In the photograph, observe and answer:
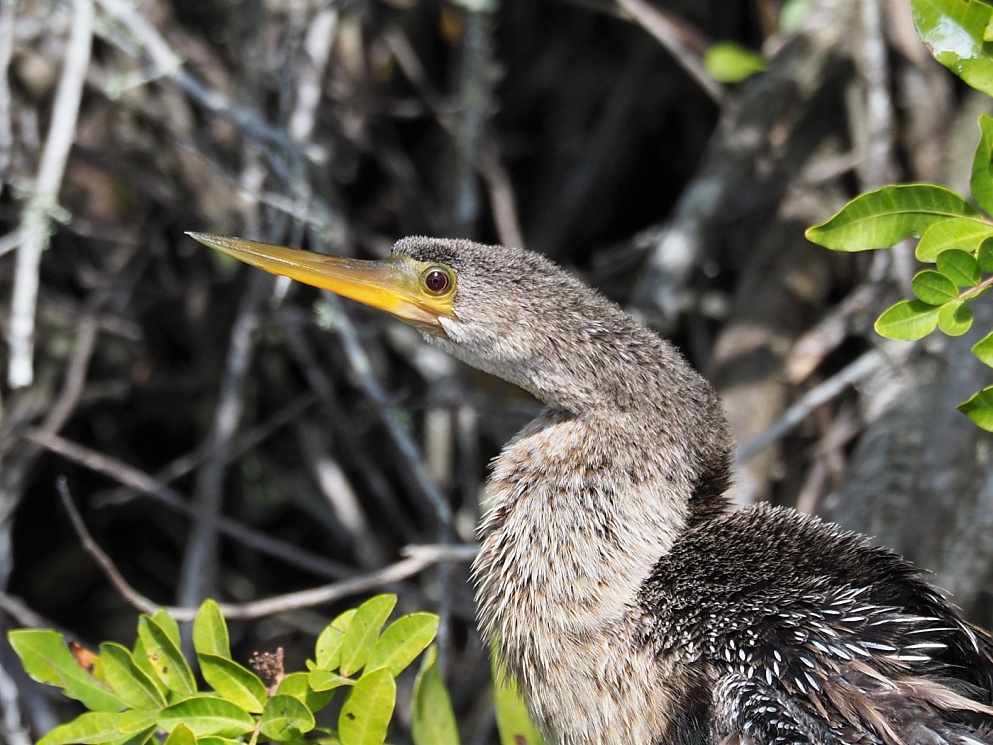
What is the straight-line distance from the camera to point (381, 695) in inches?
52.3

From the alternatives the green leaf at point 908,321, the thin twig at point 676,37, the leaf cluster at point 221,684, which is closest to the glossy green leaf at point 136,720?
the leaf cluster at point 221,684

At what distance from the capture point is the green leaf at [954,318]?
125 centimetres

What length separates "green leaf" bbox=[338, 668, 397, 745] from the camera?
1.33 metres

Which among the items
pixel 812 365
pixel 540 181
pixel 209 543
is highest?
pixel 540 181

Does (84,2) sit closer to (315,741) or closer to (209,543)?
(209,543)

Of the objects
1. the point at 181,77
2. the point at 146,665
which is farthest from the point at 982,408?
the point at 181,77

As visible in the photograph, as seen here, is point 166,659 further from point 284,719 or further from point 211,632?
point 284,719

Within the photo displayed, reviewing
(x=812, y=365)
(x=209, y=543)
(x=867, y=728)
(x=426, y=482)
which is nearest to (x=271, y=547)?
(x=209, y=543)

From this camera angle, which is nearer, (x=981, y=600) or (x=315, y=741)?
(x=315, y=741)

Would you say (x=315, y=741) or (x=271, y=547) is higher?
(x=271, y=547)

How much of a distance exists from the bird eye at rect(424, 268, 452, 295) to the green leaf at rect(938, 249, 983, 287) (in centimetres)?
71

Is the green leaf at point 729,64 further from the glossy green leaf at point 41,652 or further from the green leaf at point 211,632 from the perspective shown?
the glossy green leaf at point 41,652

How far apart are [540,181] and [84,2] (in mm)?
1583

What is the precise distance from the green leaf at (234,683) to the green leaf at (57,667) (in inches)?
6.6
